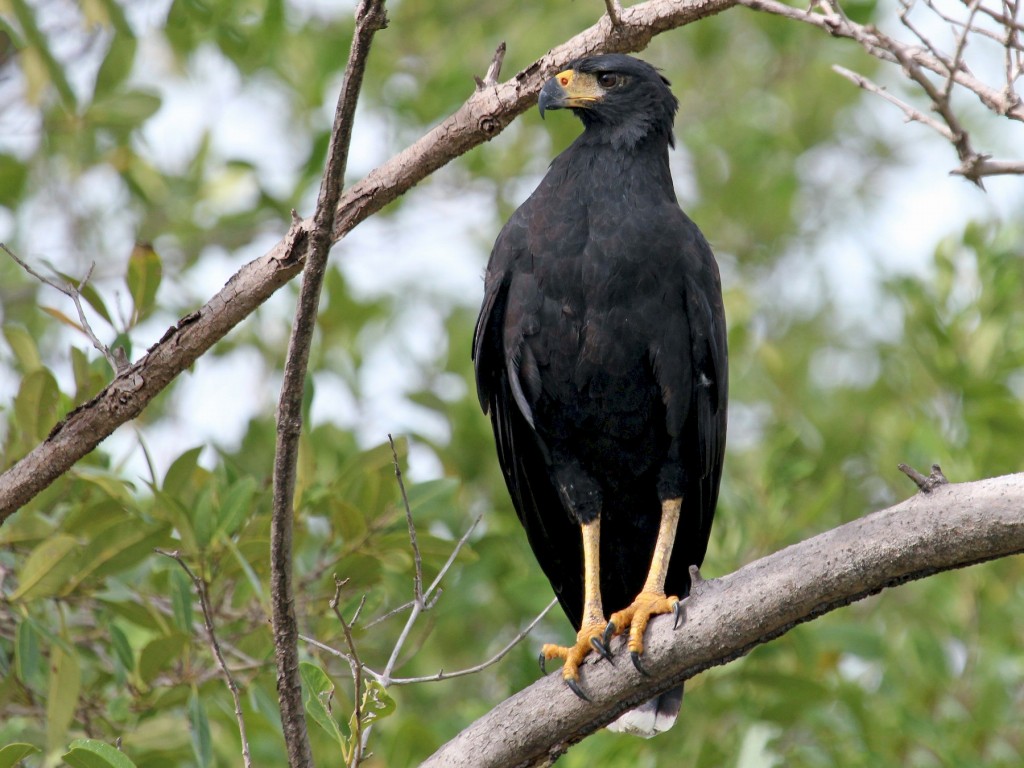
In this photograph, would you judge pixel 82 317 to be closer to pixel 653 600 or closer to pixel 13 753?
pixel 13 753

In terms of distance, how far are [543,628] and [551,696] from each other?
8.53ft

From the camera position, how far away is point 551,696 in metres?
3.27

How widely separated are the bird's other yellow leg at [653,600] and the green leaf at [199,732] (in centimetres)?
127

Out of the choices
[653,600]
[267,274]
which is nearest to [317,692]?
[267,274]

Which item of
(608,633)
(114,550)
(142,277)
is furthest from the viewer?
(114,550)

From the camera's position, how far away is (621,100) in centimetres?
445

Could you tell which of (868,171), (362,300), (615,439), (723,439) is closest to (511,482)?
(615,439)

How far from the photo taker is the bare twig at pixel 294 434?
9.02 ft

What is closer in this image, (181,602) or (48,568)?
(48,568)

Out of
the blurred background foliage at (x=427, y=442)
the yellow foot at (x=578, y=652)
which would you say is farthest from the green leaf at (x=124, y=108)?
the yellow foot at (x=578, y=652)

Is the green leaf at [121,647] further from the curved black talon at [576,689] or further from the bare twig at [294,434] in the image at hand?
the curved black talon at [576,689]

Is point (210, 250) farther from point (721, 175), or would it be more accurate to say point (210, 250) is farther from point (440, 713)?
point (721, 175)

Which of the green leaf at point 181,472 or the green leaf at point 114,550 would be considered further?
the green leaf at point 181,472

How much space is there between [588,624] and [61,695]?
163 cm
